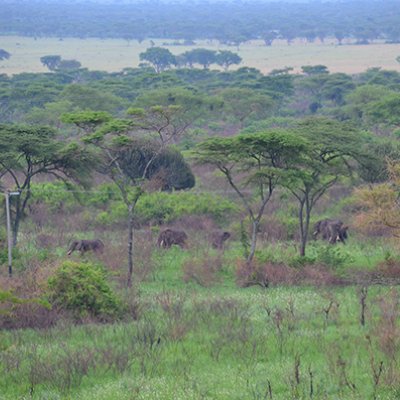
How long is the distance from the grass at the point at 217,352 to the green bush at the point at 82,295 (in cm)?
64

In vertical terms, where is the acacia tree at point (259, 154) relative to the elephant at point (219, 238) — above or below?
above

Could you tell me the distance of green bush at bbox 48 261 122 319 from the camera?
57.0 feet

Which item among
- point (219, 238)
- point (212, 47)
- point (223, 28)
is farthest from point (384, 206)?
point (223, 28)

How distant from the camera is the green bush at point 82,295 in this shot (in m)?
17.4

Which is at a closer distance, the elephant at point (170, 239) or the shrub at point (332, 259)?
the shrub at point (332, 259)

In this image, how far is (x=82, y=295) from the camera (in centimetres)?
1745

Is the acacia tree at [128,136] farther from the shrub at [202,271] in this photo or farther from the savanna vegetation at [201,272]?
the shrub at [202,271]

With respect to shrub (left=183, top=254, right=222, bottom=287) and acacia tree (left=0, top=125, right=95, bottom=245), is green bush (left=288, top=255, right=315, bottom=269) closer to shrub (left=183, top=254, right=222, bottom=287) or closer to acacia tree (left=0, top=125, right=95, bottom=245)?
shrub (left=183, top=254, right=222, bottom=287)

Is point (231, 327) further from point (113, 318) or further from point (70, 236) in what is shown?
point (70, 236)

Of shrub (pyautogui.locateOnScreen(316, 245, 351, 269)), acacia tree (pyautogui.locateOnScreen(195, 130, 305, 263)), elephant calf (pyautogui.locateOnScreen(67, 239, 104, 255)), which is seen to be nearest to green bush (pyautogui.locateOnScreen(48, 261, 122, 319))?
acacia tree (pyautogui.locateOnScreen(195, 130, 305, 263))

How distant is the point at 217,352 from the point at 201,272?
727 centimetres

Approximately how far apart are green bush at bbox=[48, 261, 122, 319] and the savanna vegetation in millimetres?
26

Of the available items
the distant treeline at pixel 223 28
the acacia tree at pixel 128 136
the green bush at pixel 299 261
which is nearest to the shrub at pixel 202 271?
the acacia tree at pixel 128 136

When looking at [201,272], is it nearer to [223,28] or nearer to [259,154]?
[259,154]
